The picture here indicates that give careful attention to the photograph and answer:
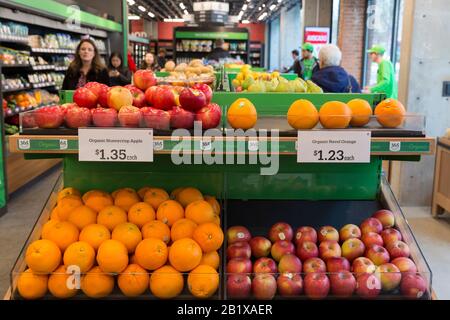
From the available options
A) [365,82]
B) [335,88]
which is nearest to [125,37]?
[365,82]

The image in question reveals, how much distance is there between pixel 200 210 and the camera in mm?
1894

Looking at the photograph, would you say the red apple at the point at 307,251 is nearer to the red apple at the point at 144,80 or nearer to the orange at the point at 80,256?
the orange at the point at 80,256

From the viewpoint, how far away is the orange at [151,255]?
5.54 ft

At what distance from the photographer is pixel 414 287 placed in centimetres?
167

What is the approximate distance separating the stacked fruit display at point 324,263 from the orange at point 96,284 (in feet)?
1.30

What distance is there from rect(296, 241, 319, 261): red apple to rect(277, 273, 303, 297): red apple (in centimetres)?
19

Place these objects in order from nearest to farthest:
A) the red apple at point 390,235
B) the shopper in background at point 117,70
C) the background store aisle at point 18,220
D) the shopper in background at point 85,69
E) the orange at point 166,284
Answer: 1. the orange at point 166,284
2. the red apple at point 390,235
3. the background store aisle at point 18,220
4. the shopper in background at point 85,69
5. the shopper in background at point 117,70

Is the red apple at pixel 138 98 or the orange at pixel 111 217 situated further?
the red apple at pixel 138 98

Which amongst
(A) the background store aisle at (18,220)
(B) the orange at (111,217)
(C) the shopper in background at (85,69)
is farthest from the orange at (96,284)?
(C) the shopper in background at (85,69)

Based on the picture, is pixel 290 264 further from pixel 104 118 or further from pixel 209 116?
pixel 104 118

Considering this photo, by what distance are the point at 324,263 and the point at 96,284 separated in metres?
0.80

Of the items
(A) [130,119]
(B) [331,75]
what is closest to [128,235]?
(A) [130,119]
